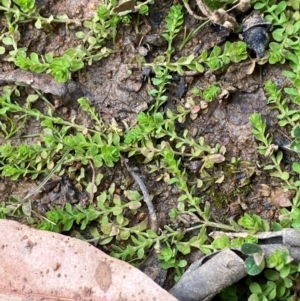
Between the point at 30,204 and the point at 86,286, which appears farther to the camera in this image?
the point at 30,204

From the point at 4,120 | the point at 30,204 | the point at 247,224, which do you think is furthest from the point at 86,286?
the point at 4,120

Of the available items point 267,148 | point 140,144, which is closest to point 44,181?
point 140,144

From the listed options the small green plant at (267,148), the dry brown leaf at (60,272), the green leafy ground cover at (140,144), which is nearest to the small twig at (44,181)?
the green leafy ground cover at (140,144)

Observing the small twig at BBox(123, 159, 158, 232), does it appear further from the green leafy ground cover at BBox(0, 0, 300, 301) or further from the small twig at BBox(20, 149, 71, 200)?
the small twig at BBox(20, 149, 71, 200)

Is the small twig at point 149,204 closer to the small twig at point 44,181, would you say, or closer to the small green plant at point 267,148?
the small twig at point 44,181

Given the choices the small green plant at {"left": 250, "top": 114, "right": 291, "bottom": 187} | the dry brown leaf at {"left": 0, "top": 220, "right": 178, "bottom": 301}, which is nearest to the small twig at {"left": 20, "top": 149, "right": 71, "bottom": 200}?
the dry brown leaf at {"left": 0, "top": 220, "right": 178, "bottom": 301}

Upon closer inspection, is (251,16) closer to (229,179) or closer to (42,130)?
(229,179)

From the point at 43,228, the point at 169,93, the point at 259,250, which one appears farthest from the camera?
the point at 169,93
